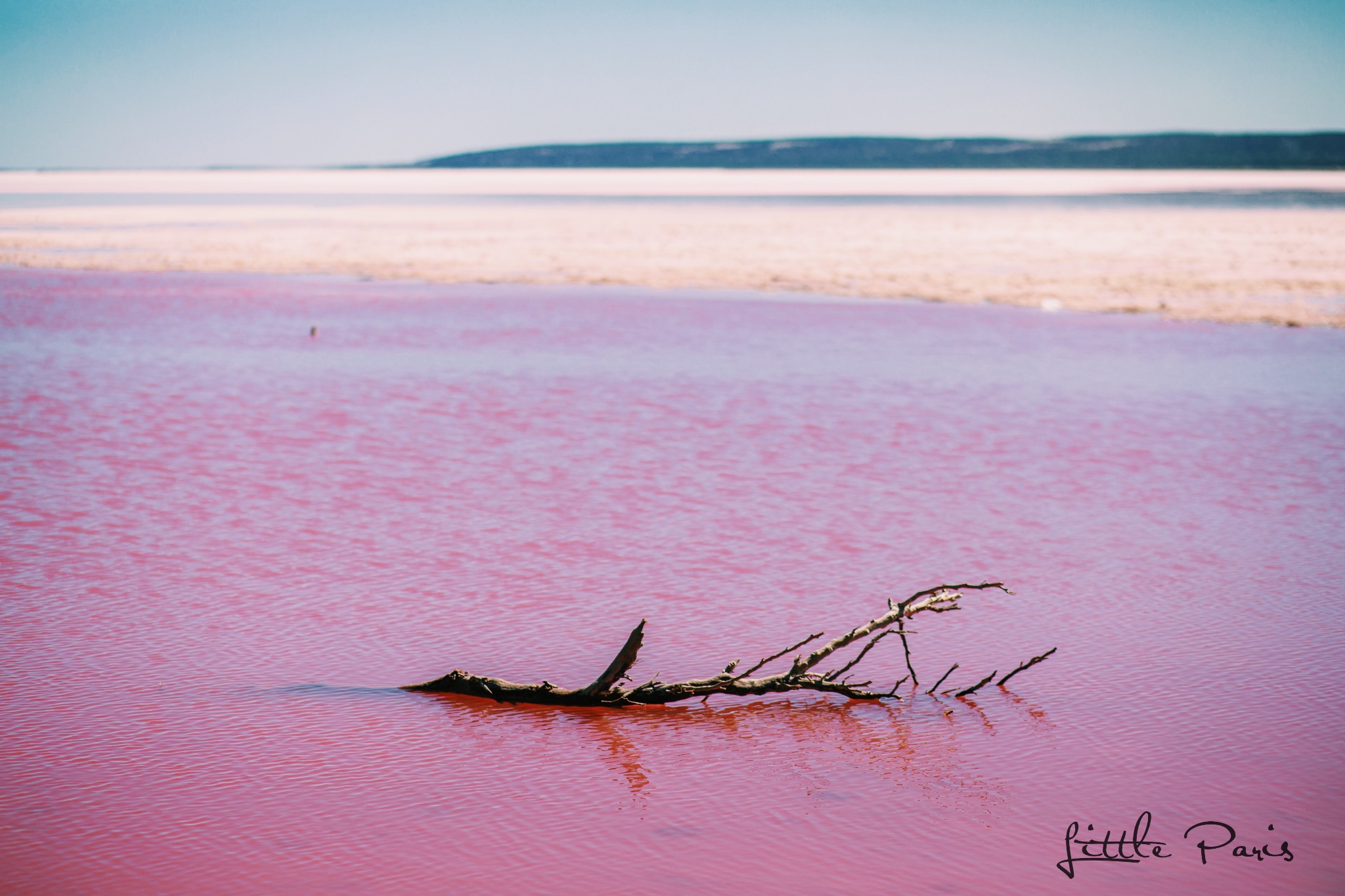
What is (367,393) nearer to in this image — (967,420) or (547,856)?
(967,420)

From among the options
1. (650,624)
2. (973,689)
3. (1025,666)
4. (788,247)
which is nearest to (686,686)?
(650,624)

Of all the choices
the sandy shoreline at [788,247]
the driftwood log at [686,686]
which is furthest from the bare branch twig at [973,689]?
the sandy shoreline at [788,247]

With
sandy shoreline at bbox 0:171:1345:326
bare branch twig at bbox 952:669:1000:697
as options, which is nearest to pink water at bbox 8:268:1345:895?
bare branch twig at bbox 952:669:1000:697

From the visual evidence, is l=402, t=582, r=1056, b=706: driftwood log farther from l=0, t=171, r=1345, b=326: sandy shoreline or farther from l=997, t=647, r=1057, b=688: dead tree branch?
l=0, t=171, r=1345, b=326: sandy shoreline

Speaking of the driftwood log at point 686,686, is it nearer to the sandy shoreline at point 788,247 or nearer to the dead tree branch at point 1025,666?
the dead tree branch at point 1025,666

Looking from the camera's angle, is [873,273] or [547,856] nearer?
[547,856]

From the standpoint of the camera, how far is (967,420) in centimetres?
1320

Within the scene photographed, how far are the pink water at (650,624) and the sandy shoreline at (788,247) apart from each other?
38.2 feet

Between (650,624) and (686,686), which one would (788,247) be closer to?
(650,624)

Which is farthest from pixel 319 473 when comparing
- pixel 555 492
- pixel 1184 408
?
pixel 1184 408

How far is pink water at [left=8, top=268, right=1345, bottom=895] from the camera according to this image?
4.82 meters

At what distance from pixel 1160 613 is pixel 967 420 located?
19.5ft

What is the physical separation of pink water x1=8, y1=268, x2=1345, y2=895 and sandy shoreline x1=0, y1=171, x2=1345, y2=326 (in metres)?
11.7

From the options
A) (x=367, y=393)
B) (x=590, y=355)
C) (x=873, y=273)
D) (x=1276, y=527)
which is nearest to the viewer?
(x=1276, y=527)
